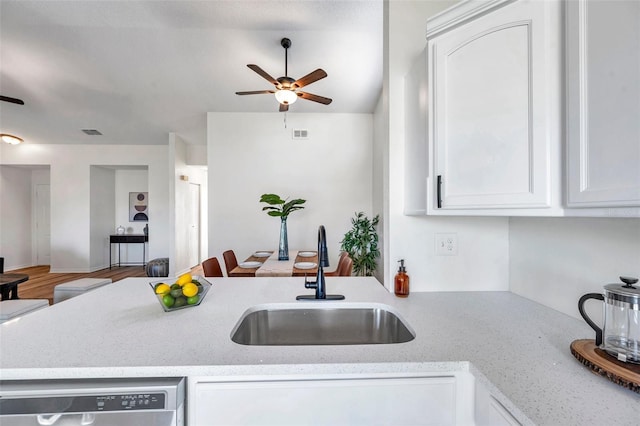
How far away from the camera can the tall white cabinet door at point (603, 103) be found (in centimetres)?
67

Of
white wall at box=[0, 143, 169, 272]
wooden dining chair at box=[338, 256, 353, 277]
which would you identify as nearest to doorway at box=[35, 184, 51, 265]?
white wall at box=[0, 143, 169, 272]

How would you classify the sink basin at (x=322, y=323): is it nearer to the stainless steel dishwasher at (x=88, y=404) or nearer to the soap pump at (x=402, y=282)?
the soap pump at (x=402, y=282)

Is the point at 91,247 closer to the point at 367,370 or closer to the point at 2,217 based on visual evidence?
the point at 2,217

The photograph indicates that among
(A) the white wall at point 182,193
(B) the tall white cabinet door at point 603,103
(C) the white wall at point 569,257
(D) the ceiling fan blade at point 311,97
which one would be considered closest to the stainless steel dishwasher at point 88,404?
(B) the tall white cabinet door at point 603,103

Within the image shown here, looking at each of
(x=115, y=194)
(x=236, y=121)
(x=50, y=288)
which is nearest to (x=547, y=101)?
(x=236, y=121)

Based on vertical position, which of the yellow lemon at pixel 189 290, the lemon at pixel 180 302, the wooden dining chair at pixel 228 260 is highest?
the yellow lemon at pixel 189 290

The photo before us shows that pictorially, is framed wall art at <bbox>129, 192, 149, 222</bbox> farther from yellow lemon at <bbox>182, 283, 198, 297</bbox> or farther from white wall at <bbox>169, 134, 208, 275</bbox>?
yellow lemon at <bbox>182, 283, 198, 297</bbox>

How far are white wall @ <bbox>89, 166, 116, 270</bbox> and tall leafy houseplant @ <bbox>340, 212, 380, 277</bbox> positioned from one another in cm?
581

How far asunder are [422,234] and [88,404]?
1468 millimetres

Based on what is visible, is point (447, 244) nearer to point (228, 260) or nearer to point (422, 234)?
point (422, 234)

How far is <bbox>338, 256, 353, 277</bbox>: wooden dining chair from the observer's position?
2.52 metres

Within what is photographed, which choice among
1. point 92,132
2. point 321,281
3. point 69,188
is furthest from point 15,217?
point 321,281

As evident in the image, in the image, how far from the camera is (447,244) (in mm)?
1449

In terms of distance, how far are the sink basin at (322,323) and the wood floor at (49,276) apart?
479 centimetres
